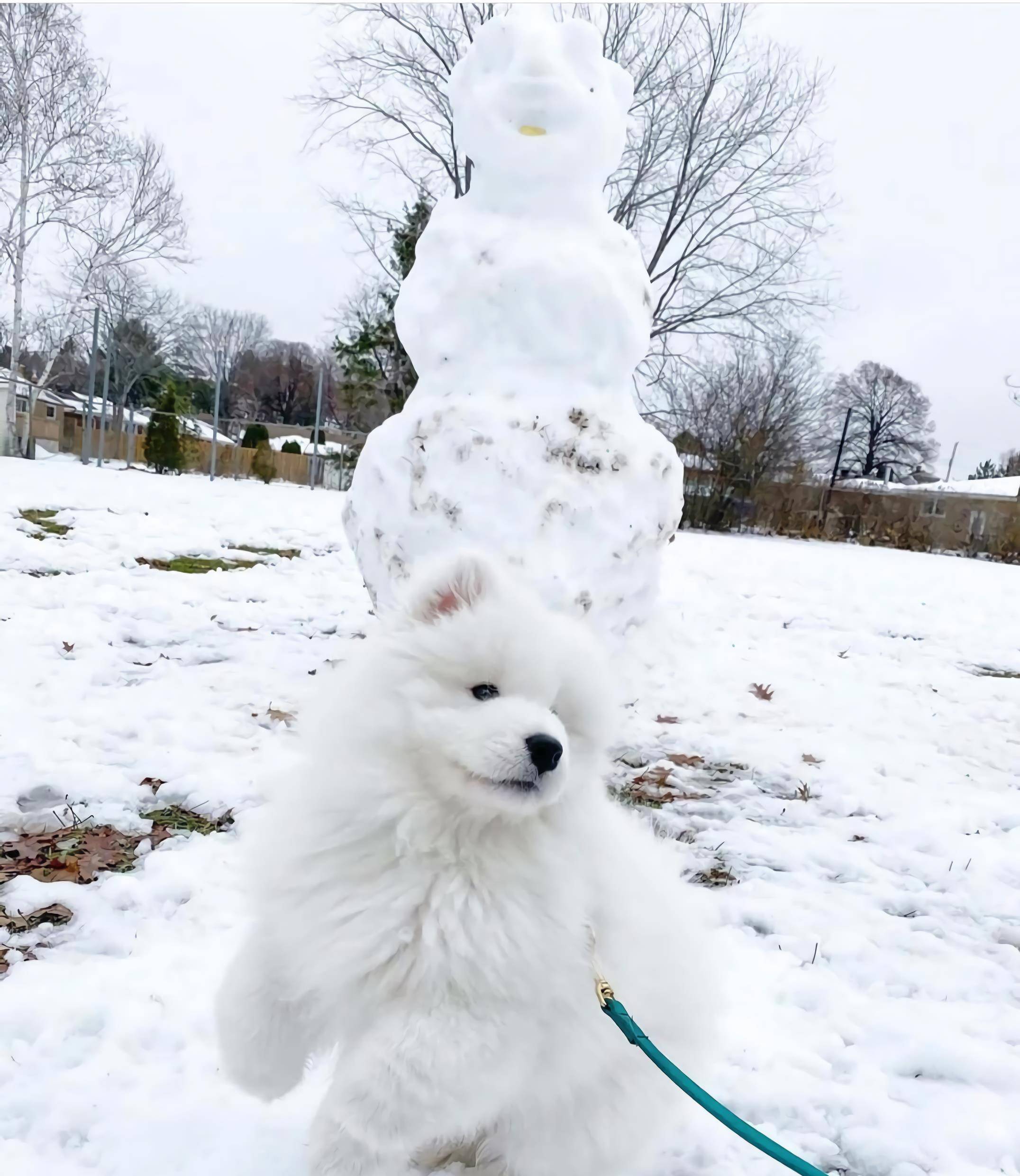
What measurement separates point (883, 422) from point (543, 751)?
191 feet

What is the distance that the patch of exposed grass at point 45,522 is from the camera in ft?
26.8

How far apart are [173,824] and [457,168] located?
15568 mm

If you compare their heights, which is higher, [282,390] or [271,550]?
[282,390]

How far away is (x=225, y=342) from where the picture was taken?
5662 cm

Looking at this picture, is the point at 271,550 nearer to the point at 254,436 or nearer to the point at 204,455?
the point at 204,455

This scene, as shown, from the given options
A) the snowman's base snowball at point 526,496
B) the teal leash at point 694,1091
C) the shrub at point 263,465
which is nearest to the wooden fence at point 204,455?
the shrub at point 263,465

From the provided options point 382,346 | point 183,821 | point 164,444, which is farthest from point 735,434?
point 183,821

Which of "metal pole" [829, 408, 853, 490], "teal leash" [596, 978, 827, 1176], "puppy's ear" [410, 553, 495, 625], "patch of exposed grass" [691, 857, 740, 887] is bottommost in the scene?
"patch of exposed grass" [691, 857, 740, 887]

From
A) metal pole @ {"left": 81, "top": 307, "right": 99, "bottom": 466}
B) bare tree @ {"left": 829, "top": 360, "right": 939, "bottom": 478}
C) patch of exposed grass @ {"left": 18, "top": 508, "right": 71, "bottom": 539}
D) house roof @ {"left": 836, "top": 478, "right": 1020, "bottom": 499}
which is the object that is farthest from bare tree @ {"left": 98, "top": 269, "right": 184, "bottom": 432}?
bare tree @ {"left": 829, "top": 360, "right": 939, "bottom": 478}

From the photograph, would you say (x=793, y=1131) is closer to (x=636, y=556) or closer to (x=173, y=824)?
(x=173, y=824)

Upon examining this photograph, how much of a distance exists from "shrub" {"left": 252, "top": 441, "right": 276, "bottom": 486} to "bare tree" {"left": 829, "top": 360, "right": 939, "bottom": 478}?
38.2 metres

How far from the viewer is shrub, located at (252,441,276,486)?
94.0 feet

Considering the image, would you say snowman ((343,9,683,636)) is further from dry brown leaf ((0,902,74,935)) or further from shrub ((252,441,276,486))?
shrub ((252,441,276,486))

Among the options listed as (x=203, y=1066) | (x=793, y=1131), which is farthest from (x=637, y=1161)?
(x=203, y=1066)
